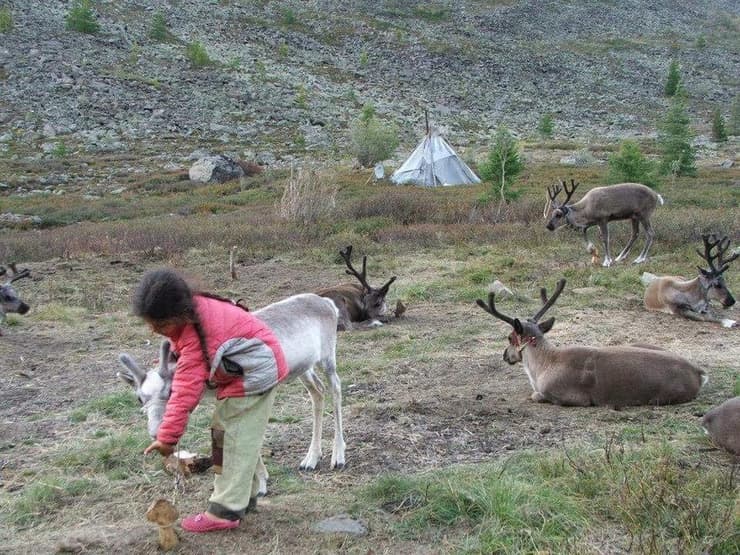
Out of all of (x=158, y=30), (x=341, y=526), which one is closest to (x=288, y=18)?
(x=158, y=30)

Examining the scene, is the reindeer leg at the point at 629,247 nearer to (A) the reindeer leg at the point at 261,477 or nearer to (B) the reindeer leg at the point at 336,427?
(B) the reindeer leg at the point at 336,427

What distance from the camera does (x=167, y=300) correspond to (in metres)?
3.70

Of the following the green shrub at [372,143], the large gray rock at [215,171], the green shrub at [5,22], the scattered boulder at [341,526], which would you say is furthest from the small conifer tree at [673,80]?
the scattered boulder at [341,526]

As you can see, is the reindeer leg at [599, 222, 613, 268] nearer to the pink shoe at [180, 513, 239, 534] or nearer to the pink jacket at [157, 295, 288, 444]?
the pink jacket at [157, 295, 288, 444]

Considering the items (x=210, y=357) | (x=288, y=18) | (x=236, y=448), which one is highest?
(x=288, y=18)

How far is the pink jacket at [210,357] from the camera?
368 centimetres

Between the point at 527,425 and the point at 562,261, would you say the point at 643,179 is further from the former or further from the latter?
the point at 527,425

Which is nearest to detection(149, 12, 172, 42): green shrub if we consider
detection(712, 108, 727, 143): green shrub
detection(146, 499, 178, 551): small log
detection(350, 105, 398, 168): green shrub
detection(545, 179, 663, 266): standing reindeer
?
detection(350, 105, 398, 168): green shrub

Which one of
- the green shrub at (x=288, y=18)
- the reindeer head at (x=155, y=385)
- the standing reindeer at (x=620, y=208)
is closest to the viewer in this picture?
the reindeer head at (x=155, y=385)

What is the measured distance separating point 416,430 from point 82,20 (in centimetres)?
5968

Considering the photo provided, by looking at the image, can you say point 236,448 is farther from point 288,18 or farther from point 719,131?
point 288,18

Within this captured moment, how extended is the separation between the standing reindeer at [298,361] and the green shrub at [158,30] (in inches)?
2460

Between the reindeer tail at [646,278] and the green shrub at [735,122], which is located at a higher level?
the green shrub at [735,122]

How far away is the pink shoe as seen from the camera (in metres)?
4.03
